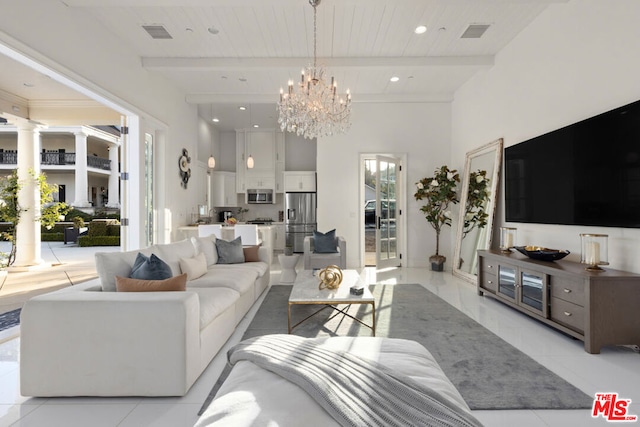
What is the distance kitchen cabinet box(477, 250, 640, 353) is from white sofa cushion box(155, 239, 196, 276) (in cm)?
352

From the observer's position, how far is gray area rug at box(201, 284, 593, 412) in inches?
80.9

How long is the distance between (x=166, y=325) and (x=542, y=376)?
245 cm

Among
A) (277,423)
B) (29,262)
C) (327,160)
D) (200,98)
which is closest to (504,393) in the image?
(277,423)

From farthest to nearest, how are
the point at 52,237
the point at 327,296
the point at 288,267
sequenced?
the point at 52,237 < the point at 288,267 < the point at 327,296

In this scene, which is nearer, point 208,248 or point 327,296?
point 327,296

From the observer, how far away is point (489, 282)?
4.36 meters

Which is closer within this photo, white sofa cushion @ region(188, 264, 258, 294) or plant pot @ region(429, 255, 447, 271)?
white sofa cushion @ region(188, 264, 258, 294)

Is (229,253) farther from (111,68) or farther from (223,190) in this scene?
(223,190)

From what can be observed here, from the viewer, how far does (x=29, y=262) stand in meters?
6.59

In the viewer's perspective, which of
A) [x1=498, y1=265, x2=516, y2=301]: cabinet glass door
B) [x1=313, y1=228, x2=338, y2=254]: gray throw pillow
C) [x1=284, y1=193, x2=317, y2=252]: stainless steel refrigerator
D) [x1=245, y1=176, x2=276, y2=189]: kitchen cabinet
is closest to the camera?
[x1=498, y1=265, x2=516, y2=301]: cabinet glass door

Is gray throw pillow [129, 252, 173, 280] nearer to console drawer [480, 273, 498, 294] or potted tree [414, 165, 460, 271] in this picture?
console drawer [480, 273, 498, 294]

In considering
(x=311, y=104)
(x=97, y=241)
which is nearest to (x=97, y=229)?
(x=97, y=241)

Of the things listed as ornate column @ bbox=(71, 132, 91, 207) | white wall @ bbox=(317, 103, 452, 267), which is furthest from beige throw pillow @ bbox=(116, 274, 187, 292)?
ornate column @ bbox=(71, 132, 91, 207)

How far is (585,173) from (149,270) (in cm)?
400
